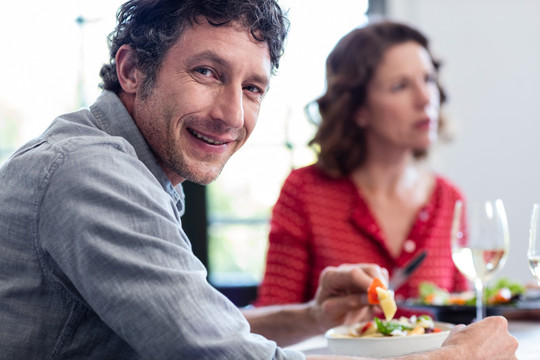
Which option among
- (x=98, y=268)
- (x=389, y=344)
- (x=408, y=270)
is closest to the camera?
(x=98, y=268)

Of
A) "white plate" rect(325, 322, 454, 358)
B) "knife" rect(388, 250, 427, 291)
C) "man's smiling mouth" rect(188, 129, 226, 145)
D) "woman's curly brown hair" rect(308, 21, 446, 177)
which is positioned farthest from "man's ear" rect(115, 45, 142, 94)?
"woman's curly brown hair" rect(308, 21, 446, 177)

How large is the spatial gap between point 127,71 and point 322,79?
2500 mm

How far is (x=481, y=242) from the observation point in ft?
4.79

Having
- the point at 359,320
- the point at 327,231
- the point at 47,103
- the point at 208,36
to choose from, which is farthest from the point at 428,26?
the point at 208,36

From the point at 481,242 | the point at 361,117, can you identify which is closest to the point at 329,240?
the point at 361,117

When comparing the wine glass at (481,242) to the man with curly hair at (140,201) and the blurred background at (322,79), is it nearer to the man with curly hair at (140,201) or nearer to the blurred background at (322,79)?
the man with curly hair at (140,201)

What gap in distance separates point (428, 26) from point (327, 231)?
1.73 meters

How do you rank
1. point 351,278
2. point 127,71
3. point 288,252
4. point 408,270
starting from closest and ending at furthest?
point 127,71, point 351,278, point 408,270, point 288,252

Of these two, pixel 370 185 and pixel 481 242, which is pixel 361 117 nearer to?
pixel 370 185

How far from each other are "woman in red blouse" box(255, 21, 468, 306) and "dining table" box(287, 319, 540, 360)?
0.59m

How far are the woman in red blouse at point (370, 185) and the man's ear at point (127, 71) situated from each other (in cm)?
118

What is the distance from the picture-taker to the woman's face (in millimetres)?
2373

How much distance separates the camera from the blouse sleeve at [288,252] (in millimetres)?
2270

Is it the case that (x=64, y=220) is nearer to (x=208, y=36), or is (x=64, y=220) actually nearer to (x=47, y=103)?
(x=208, y=36)
